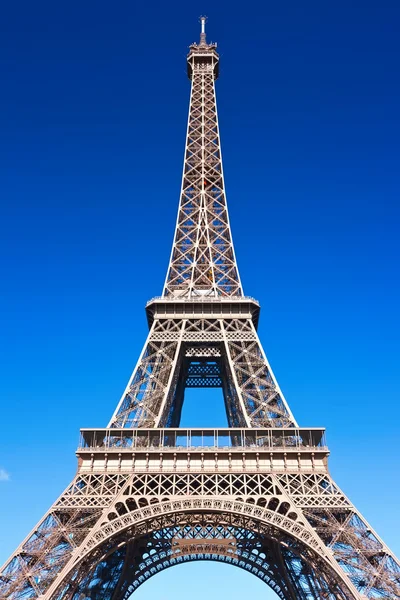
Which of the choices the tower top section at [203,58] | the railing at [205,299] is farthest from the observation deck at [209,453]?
the tower top section at [203,58]

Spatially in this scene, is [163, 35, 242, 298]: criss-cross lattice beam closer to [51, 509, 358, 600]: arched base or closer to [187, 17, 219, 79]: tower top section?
[187, 17, 219, 79]: tower top section

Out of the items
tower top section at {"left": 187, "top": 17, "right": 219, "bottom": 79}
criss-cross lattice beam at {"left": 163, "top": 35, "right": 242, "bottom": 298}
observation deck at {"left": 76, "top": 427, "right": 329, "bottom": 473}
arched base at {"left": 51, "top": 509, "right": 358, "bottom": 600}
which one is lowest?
arched base at {"left": 51, "top": 509, "right": 358, "bottom": 600}

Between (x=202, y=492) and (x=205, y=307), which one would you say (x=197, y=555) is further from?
(x=205, y=307)

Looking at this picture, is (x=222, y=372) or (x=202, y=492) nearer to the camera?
(x=202, y=492)

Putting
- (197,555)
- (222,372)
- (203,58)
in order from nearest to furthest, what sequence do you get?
(197,555) → (222,372) → (203,58)

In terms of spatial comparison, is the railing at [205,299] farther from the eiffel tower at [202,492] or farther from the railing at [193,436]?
the railing at [193,436]

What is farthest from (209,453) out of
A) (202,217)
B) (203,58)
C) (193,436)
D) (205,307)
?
(203,58)

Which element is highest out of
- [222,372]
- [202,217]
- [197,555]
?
[202,217]

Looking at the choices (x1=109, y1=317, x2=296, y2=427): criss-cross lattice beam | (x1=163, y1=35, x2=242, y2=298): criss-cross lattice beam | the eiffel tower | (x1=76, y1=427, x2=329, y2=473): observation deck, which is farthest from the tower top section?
(x1=76, y1=427, x2=329, y2=473): observation deck
